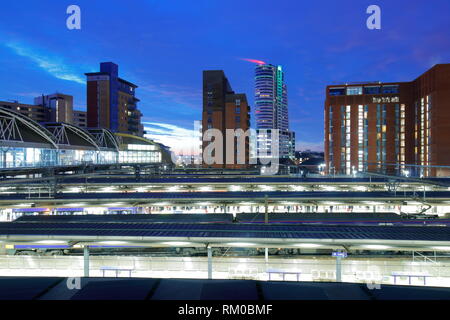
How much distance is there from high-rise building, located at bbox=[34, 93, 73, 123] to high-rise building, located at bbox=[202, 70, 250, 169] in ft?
230

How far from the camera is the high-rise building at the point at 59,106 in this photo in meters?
108

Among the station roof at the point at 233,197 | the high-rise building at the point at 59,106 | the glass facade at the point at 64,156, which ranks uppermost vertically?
the high-rise building at the point at 59,106

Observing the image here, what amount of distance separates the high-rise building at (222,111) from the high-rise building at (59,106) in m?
70.1

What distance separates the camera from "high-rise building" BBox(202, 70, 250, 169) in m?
71.8

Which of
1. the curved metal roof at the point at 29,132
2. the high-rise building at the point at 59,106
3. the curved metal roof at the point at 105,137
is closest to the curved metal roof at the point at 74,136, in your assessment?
the curved metal roof at the point at 105,137

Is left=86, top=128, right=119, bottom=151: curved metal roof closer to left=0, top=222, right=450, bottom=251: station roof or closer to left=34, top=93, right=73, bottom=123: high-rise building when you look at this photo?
left=0, top=222, right=450, bottom=251: station roof

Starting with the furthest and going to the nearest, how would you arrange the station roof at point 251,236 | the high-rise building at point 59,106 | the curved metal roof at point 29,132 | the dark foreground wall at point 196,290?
the high-rise building at point 59,106, the curved metal roof at point 29,132, the station roof at point 251,236, the dark foreground wall at point 196,290

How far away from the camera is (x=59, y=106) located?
4269 inches

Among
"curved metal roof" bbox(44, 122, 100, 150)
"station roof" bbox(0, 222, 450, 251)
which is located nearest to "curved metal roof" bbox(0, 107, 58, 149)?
"curved metal roof" bbox(44, 122, 100, 150)

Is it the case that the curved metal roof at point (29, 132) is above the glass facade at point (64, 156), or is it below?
above

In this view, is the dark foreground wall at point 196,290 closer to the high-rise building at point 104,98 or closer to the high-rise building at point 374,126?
the high-rise building at point 374,126

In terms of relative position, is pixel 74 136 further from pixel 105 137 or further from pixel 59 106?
pixel 59 106

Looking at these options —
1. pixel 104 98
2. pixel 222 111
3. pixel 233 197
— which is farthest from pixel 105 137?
pixel 233 197
